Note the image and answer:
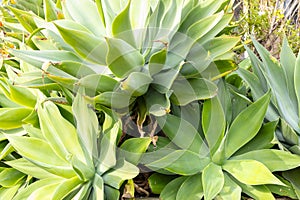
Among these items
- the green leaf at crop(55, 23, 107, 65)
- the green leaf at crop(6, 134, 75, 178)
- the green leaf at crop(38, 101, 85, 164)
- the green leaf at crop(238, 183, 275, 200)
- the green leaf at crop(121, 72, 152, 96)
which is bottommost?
the green leaf at crop(238, 183, 275, 200)

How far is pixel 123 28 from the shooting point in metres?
0.79

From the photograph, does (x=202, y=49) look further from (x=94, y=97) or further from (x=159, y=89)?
(x=94, y=97)

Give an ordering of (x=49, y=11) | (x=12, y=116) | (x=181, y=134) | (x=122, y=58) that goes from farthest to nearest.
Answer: (x=49, y=11) → (x=12, y=116) → (x=181, y=134) → (x=122, y=58)

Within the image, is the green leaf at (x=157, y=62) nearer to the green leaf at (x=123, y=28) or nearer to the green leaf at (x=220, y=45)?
the green leaf at (x=123, y=28)

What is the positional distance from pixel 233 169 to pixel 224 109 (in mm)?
169

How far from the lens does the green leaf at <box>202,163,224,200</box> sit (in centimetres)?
77

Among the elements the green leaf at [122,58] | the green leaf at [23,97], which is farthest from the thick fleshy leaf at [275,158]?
the green leaf at [23,97]

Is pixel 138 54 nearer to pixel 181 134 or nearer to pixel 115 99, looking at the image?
pixel 115 99

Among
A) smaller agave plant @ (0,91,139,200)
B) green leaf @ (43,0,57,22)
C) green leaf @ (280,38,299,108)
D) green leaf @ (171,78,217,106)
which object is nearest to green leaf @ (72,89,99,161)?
smaller agave plant @ (0,91,139,200)

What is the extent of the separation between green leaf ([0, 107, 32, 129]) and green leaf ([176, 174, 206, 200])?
0.50 meters

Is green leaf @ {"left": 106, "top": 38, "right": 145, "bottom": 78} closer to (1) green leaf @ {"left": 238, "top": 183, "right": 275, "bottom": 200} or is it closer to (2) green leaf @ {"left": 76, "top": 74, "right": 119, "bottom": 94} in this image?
(2) green leaf @ {"left": 76, "top": 74, "right": 119, "bottom": 94}

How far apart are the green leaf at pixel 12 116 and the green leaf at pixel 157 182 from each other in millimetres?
413

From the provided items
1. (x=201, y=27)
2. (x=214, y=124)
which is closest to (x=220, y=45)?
(x=201, y=27)

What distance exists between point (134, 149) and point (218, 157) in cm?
21
